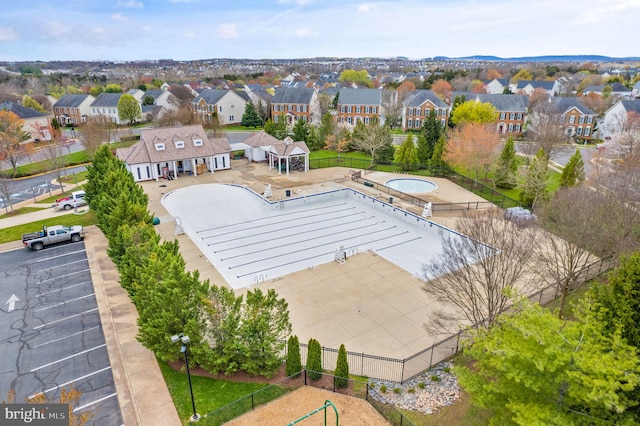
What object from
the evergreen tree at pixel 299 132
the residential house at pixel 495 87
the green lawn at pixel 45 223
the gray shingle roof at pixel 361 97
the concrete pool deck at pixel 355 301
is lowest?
the concrete pool deck at pixel 355 301

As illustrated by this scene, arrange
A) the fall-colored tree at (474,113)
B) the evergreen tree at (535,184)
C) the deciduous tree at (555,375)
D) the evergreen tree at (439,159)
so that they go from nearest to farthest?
1. the deciduous tree at (555,375)
2. the evergreen tree at (535,184)
3. the evergreen tree at (439,159)
4. the fall-colored tree at (474,113)

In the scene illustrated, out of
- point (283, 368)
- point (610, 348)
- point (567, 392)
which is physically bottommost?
point (283, 368)

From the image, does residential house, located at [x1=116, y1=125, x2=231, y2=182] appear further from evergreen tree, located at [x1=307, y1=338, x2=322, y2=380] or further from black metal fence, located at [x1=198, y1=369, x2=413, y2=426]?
evergreen tree, located at [x1=307, y1=338, x2=322, y2=380]

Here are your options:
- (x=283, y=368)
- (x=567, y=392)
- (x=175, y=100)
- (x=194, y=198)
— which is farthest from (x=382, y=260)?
(x=175, y=100)

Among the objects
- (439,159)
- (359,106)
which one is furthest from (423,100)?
(439,159)

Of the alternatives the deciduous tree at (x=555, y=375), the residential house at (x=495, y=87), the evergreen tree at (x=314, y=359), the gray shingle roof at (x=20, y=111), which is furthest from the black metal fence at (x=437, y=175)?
the residential house at (x=495, y=87)

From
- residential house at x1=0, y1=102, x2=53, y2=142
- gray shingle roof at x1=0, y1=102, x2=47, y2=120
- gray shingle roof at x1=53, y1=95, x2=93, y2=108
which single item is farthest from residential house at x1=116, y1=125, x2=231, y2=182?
gray shingle roof at x1=53, y1=95, x2=93, y2=108

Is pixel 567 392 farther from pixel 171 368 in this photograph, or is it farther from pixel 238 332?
pixel 171 368

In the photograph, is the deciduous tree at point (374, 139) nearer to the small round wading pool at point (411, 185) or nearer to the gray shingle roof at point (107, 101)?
the small round wading pool at point (411, 185)
